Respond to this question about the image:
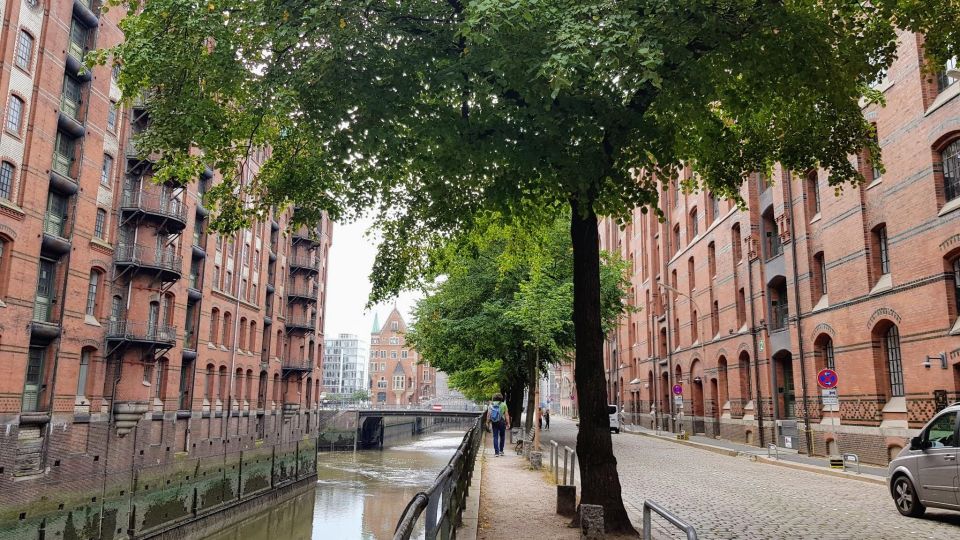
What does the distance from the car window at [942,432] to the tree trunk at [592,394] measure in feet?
17.3

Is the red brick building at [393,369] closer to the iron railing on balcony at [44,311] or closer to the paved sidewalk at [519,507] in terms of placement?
the iron railing on balcony at [44,311]

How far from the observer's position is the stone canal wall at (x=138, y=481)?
53.2ft

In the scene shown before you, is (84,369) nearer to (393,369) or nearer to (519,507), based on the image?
(519,507)

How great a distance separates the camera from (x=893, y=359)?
18.5m

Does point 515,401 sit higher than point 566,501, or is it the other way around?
point 515,401

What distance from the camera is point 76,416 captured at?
23.5m

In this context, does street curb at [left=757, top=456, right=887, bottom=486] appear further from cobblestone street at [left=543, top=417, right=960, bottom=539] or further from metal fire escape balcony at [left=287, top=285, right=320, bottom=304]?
metal fire escape balcony at [left=287, top=285, right=320, bottom=304]

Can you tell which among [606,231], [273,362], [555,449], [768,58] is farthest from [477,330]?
[606,231]

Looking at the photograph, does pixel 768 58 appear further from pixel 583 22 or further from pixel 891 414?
pixel 891 414

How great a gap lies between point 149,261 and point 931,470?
27.4m

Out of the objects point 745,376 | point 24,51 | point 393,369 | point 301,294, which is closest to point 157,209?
point 24,51

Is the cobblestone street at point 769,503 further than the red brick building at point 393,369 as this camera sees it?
No

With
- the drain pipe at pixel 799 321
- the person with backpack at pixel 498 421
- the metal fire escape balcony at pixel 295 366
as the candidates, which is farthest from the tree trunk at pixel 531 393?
the metal fire escape balcony at pixel 295 366

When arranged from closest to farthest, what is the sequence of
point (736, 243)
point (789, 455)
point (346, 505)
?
point (789, 455) < point (736, 243) < point (346, 505)
